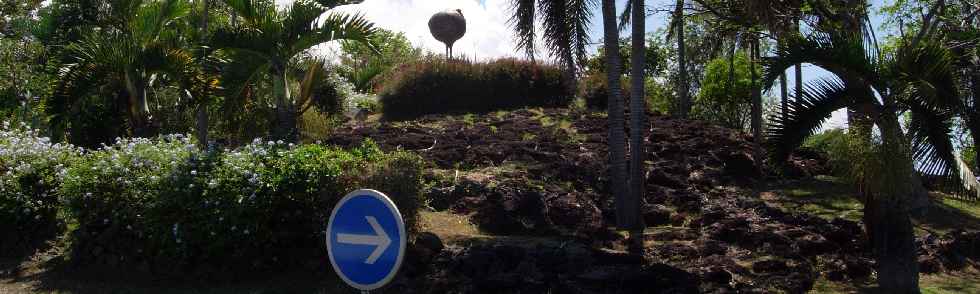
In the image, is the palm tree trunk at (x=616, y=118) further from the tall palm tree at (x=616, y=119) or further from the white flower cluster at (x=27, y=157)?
the white flower cluster at (x=27, y=157)

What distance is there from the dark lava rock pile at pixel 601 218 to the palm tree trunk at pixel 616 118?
1.41 feet

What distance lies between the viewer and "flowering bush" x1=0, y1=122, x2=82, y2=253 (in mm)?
10805

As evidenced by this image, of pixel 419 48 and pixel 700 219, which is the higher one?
pixel 419 48

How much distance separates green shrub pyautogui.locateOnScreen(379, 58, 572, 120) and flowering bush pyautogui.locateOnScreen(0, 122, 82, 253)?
12.1m

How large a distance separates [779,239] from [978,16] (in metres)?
7.69

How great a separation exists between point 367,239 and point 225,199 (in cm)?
538

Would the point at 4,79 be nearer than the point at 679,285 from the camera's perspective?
No

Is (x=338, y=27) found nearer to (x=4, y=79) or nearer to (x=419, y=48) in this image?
(x=4, y=79)

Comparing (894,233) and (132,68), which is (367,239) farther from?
(132,68)

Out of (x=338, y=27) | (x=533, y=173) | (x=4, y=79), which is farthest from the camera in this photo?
(x=4, y=79)

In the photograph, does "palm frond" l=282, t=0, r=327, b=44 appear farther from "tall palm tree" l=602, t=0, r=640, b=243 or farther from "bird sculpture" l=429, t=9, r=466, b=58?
"bird sculpture" l=429, t=9, r=466, b=58

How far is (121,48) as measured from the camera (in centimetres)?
1312

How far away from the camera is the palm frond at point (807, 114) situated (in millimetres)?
9438

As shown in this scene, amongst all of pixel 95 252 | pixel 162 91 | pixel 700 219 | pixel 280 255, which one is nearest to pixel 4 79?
pixel 162 91
